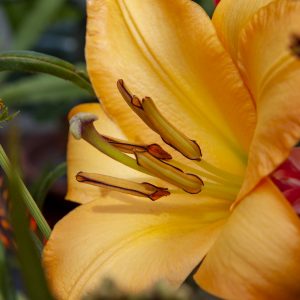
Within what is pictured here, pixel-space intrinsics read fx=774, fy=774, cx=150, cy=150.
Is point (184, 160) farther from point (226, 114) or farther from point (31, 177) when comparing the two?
point (31, 177)

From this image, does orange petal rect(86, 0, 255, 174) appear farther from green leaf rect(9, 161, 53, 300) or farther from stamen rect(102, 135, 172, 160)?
green leaf rect(9, 161, 53, 300)

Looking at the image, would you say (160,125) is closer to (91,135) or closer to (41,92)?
(91,135)

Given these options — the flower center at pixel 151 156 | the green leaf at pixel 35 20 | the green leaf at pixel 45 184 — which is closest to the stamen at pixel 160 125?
the flower center at pixel 151 156

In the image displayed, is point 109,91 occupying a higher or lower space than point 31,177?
higher

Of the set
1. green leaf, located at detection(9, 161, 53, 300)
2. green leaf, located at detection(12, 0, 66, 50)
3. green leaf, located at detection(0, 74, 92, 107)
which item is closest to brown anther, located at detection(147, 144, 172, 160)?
green leaf, located at detection(9, 161, 53, 300)

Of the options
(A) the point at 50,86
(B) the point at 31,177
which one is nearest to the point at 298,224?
(A) the point at 50,86

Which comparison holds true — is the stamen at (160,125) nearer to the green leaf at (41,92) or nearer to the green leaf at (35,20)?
the green leaf at (41,92)
